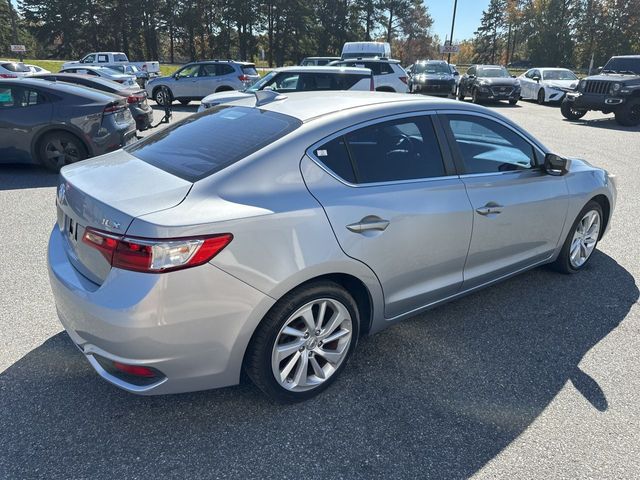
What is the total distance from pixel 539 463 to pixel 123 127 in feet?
25.4

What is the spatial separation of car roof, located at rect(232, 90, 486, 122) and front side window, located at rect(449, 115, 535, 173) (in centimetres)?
11

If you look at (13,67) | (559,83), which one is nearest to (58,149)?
(13,67)

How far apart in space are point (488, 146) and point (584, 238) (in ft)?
5.08

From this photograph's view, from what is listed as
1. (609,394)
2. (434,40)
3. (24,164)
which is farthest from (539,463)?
(434,40)

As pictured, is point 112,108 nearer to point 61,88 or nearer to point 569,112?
point 61,88

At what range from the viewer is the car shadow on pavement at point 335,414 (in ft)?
Answer: 7.41

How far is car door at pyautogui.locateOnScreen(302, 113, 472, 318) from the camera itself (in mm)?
2557

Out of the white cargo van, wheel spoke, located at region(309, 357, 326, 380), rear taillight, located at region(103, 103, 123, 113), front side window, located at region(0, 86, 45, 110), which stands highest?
the white cargo van

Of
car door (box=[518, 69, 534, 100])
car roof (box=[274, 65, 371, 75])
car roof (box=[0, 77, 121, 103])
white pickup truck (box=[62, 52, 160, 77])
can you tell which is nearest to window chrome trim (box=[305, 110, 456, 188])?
car roof (box=[0, 77, 121, 103])

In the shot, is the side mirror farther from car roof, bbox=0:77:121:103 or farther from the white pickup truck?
the white pickup truck

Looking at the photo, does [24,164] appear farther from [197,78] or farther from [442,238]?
[197,78]

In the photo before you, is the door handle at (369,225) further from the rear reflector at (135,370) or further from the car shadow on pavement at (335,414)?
the rear reflector at (135,370)

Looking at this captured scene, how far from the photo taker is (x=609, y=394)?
2.80m

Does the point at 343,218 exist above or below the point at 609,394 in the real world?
above
